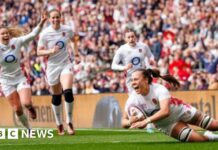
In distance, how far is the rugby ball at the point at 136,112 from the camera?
42.2ft

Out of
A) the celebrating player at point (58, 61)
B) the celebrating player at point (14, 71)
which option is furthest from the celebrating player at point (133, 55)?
the celebrating player at point (14, 71)

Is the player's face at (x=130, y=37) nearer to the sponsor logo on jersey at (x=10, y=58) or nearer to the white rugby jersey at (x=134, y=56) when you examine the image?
the white rugby jersey at (x=134, y=56)

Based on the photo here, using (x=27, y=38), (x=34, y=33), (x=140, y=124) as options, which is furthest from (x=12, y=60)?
(x=140, y=124)

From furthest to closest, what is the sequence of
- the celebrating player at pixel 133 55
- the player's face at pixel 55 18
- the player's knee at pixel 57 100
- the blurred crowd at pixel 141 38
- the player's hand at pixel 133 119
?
the blurred crowd at pixel 141 38, the celebrating player at pixel 133 55, the player's knee at pixel 57 100, the player's face at pixel 55 18, the player's hand at pixel 133 119

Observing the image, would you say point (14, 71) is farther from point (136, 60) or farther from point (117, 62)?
point (136, 60)

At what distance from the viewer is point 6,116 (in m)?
27.0

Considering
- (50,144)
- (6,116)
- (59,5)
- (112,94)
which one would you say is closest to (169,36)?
(112,94)

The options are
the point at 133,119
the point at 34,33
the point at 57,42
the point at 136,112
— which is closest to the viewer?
the point at 133,119

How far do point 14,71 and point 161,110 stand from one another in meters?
5.12

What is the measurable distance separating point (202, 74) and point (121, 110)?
93.6 inches

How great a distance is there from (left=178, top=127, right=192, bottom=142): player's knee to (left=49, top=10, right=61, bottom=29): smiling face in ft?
17.3

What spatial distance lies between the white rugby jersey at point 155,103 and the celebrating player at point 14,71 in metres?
4.03

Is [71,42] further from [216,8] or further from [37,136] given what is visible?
[216,8]

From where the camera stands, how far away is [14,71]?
56.5 ft
